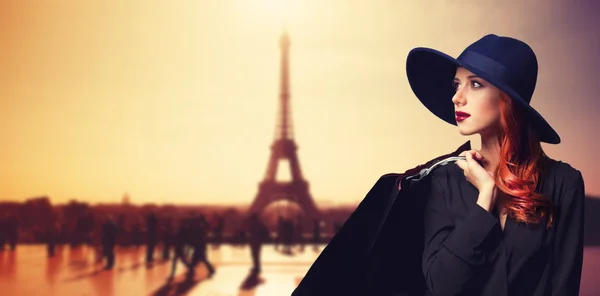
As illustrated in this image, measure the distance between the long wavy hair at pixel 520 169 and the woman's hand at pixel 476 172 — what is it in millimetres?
37

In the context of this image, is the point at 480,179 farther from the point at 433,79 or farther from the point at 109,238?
the point at 109,238

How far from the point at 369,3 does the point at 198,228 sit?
10.9 feet

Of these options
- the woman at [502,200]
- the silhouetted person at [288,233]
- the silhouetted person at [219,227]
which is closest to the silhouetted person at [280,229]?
the silhouetted person at [288,233]

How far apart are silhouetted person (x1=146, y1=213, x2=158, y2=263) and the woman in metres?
6.45

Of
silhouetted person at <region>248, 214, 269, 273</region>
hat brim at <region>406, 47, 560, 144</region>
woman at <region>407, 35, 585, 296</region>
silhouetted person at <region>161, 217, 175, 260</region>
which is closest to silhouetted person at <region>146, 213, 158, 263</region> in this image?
silhouetted person at <region>161, 217, 175, 260</region>

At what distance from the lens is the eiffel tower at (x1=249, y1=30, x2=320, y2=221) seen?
8.84m

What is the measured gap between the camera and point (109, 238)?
776 centimetres

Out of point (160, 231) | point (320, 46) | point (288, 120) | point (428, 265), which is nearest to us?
point (428, 265)

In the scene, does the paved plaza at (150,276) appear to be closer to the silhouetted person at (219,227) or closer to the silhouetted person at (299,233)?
the silhouetted person at (299,233)

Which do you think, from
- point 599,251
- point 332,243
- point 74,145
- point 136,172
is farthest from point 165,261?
point 332,243

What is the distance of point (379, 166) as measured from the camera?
23.8 feet

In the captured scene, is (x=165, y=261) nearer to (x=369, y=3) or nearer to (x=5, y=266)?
(x=5, y=266)

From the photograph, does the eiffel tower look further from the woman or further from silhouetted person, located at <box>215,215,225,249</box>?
the woman

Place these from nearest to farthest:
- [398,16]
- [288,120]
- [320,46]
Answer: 1. [398,16]
2. [320,46]
3. [288,120]
